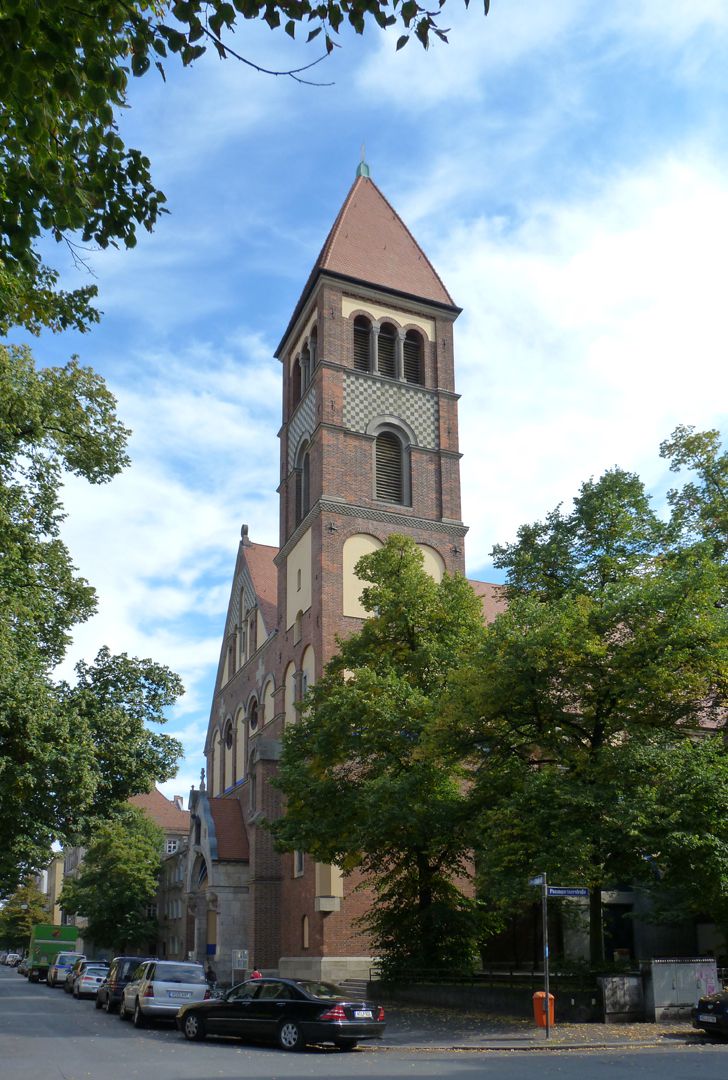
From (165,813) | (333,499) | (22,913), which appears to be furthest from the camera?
(22,913)

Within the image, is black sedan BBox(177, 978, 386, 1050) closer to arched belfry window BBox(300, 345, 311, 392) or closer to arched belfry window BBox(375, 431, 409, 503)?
arched belfry window BBox(375, 431, 409, 503)

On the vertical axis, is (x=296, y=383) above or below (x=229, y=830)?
above

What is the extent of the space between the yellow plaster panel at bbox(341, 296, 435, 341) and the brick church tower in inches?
2.1

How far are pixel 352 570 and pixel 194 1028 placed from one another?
1885 cm

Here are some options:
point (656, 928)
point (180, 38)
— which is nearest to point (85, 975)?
point (656, 928)

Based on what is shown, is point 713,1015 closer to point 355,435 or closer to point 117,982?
point 117,982

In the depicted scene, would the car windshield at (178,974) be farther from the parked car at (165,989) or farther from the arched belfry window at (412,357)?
the arched belfry window at (412,357)

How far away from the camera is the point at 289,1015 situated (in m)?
17.3

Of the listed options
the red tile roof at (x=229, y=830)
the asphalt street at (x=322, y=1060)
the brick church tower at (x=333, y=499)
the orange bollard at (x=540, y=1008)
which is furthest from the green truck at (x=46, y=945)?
the orange bollard at (x=540, y=1008)

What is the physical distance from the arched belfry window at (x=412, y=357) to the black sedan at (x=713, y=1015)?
27.6m

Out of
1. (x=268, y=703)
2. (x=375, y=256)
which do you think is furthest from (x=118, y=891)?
(x=375, y=256)

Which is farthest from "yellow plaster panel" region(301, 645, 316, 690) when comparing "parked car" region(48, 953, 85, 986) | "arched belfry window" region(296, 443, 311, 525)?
"parked car" region(48, 953, 85, 986)

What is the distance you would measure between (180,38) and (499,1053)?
48.9ft

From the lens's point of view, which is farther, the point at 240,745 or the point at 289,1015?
the point at 240,745
